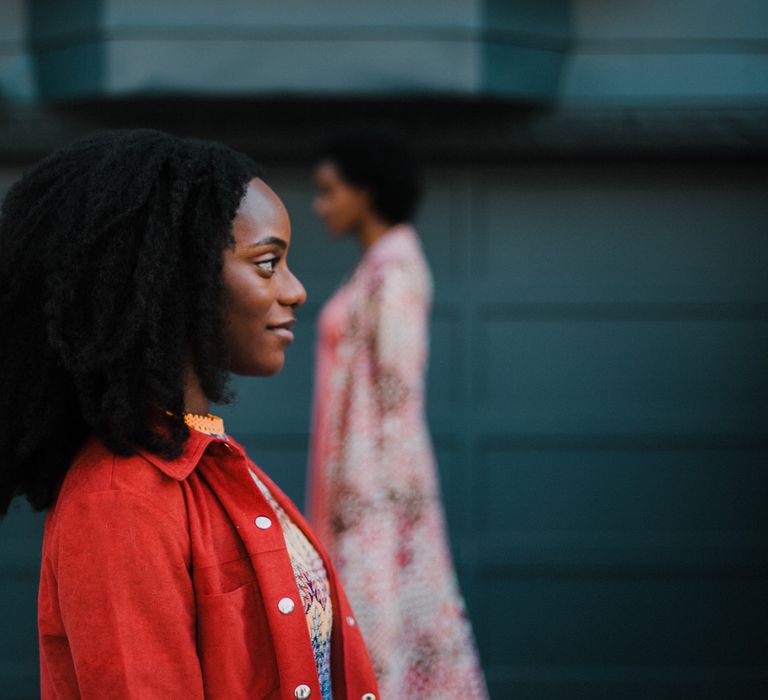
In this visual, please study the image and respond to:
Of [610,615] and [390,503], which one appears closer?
[390,503]

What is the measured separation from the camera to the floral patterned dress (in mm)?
3205

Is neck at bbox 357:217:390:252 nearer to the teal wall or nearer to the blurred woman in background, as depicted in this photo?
the blurred woman in background

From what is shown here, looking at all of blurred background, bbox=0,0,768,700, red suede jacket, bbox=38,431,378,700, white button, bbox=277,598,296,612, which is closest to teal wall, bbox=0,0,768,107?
blurred background, bbox=0,0,768,700

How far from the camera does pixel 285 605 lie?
4.87ft

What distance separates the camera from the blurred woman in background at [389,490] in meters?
3.21

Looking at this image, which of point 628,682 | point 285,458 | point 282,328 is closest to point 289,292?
point 282,328

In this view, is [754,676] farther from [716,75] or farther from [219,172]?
[219,172]

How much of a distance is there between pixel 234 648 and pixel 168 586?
145 mm

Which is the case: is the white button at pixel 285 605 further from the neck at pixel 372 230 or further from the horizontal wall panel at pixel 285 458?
the horizontal wall panel at pixel 285 458

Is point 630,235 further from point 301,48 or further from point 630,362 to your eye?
point 301,48

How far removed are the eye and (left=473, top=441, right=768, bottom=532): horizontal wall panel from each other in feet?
10.0

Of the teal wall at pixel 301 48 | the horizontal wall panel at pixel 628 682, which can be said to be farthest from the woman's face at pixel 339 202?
the horizontal wall panel at pixel 628 682


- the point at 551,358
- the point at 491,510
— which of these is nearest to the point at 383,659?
the point at 491,510

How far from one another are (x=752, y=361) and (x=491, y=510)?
126cm
